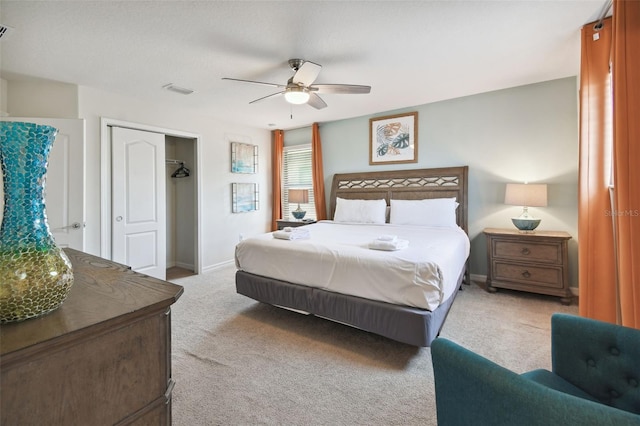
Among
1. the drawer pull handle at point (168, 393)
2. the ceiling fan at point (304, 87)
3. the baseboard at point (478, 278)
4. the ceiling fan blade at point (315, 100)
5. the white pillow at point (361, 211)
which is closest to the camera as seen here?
the drawer pull handle at point (168, 393)

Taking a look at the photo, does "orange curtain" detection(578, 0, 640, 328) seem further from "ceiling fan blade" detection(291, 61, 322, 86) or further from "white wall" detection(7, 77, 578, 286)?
"ceiling fan blade" detection(291, 61, 322, 86)

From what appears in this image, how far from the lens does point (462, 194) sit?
3.99 metres

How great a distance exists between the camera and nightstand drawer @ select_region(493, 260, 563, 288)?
3.16 meters

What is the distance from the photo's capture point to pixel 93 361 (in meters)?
0.63

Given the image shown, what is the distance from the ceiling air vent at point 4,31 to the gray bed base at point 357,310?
109 inches

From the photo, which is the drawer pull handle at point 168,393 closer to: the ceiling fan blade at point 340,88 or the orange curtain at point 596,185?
the ceiling fan blade at point 340,88

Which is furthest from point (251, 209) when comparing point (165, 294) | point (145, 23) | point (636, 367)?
point (636, 367)

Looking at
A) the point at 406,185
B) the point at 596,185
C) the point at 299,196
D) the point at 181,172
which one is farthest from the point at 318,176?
the point at 596,185

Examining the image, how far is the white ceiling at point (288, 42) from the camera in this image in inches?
81.0

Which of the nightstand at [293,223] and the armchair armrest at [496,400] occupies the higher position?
the nightstand at [293,223]

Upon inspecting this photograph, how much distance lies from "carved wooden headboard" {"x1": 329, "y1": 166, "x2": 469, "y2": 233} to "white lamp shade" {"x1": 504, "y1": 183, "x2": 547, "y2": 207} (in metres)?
0.61

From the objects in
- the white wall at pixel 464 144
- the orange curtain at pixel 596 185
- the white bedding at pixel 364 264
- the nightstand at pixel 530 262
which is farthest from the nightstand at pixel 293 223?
the orange curtain at pixel 596 185

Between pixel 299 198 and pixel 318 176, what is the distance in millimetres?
559

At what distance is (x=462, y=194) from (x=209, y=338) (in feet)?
12.0
